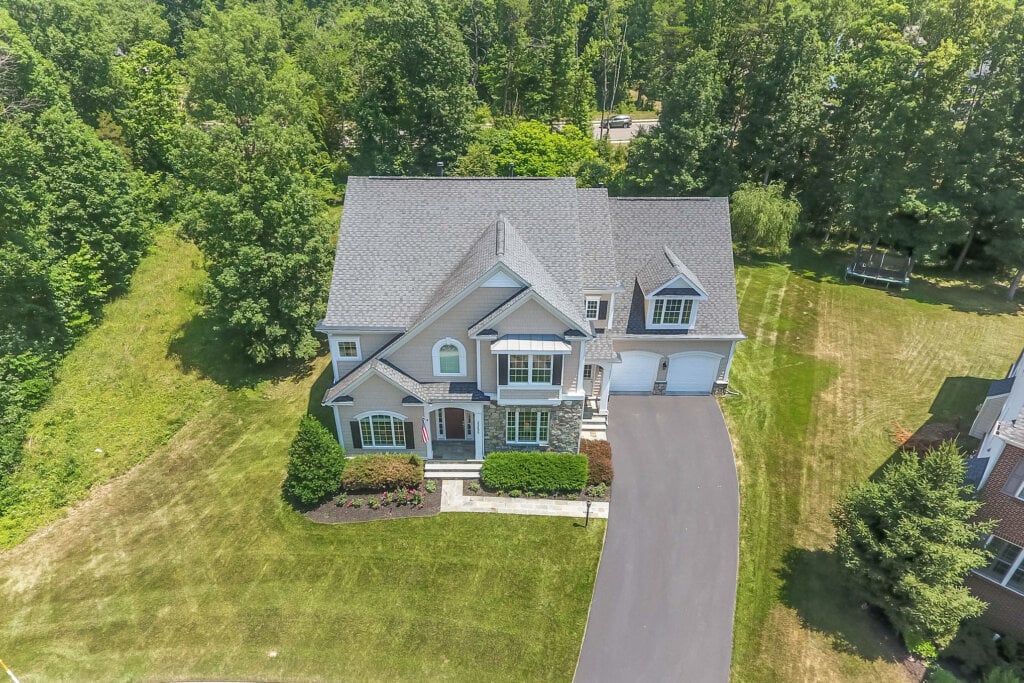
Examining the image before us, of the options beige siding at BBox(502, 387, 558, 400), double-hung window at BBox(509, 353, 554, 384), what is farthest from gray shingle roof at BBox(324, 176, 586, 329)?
beige siding at BBox(502, 387, 558, 400)

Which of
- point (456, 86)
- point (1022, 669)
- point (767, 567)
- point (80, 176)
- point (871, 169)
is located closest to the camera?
point (1022, 669)

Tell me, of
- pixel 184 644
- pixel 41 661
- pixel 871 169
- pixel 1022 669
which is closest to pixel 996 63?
pixel 871 169

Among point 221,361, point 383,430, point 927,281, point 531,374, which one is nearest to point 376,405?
point 383,430

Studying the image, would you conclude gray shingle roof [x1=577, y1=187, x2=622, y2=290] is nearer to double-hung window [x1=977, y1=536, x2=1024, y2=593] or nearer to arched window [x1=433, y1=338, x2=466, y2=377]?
arched window [x1=433, y1=338, x2=466, y2=377]

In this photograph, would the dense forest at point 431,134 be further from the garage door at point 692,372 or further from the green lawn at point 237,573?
the garage door at point 692,372

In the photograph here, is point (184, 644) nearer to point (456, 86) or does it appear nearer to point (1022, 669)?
point (1022, 669)

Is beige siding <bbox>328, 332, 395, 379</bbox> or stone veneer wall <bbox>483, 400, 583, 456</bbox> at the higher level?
beige siding <bbox>328, 332, 395, 379</bbox>

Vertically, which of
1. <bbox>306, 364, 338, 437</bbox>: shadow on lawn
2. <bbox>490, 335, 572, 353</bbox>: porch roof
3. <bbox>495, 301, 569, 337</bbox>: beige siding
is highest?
<bbox>495, 301, 569, 337</bbox>: beige siding
